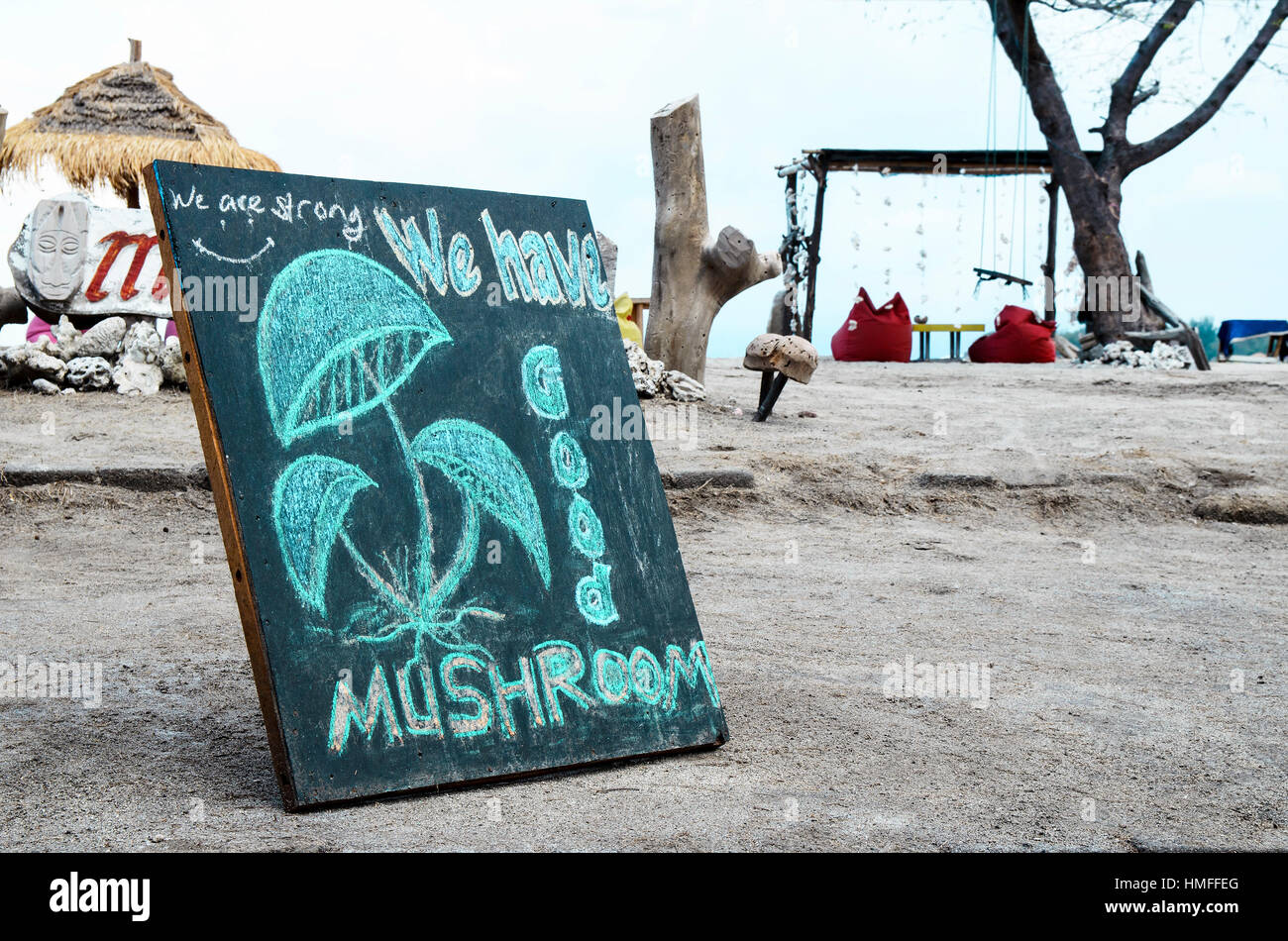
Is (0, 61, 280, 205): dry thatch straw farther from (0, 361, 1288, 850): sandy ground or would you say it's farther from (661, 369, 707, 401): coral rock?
(661, 369, 707, 401): coral rock

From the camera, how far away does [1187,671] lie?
3826 millimetres

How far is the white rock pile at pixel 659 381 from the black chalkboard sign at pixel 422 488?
5.57 metres

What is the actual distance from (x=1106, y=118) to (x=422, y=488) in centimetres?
1592

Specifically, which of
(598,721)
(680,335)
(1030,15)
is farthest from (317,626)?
(1030,15)

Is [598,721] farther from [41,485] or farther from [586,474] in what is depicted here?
[41,485]

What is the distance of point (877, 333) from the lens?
15039 millimetres

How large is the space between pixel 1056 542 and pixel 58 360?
705 centimetres

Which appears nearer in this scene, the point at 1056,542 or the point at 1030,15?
the point at 1056,542

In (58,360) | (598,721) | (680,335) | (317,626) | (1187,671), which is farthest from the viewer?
(680,335)

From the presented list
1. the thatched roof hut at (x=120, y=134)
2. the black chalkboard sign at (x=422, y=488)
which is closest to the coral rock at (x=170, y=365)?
the thatched roof hut at (x=120, y=134)

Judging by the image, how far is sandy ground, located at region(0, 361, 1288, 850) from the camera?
8.07ft

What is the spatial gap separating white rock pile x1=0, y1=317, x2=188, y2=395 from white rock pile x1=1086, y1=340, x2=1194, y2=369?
10.5 m

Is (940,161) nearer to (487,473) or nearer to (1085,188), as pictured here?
(1085,188)

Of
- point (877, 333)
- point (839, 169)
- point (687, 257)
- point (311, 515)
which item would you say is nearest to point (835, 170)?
point (839, 169)
